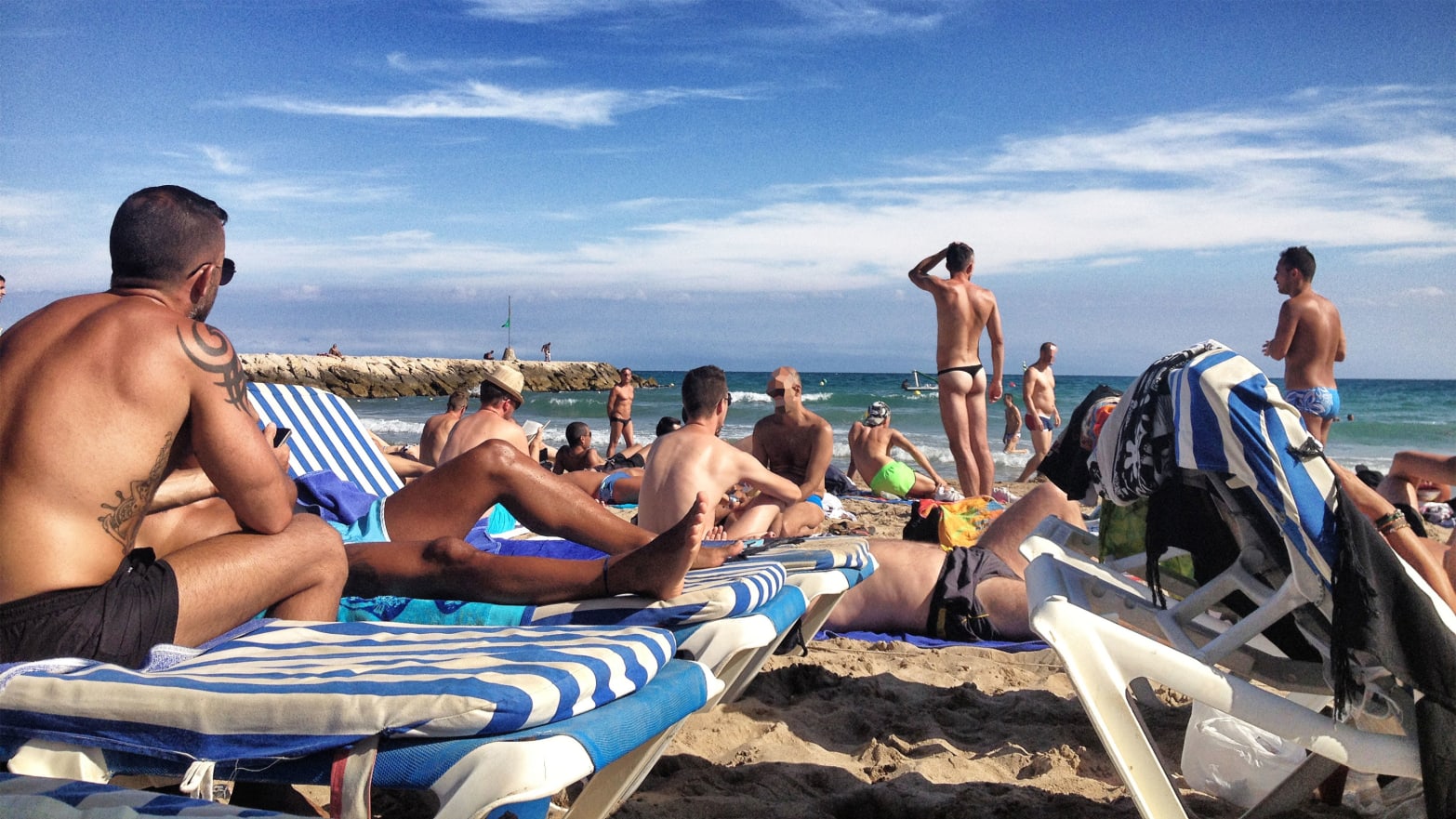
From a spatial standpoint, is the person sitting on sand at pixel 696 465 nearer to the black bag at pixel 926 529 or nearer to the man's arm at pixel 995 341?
the black bag at pixel 926 529

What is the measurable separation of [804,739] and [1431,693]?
155cm

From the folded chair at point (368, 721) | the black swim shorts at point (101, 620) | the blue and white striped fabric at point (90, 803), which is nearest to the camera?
the blue and white striped fabric at point (90, 803)

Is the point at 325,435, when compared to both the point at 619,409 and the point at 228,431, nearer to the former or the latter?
the point at 228,431

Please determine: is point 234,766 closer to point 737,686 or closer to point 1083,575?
point 737,686

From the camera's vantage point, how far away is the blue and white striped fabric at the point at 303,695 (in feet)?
5.19

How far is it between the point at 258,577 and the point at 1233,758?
2.28m

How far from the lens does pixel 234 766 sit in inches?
65.7

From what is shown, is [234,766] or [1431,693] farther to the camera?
[1431,693]

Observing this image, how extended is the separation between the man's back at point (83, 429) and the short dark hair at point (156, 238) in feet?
0.30

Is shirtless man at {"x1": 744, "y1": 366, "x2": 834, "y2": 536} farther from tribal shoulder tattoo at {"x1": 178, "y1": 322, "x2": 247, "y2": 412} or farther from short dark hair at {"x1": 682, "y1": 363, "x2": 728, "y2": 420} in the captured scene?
tribal shoulder tattoo at {"x1": 178, "y1": 322, "x2": 247, "y2": 412}

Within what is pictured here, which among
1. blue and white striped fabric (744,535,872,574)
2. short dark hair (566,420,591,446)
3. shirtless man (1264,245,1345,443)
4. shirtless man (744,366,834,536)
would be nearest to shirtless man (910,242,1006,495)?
shirtless man (744,366,834,536)

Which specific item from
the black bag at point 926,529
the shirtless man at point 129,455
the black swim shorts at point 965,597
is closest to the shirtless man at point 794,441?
the black bag at point 926,529

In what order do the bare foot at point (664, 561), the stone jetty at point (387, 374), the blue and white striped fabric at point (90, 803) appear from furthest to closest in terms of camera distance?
the stone jetty at point (387, 374), the bare foot at point (664, 561), the blue and white striped fabric at point (90, 803)

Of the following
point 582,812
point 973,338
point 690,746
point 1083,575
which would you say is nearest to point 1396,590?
point 1083,575
